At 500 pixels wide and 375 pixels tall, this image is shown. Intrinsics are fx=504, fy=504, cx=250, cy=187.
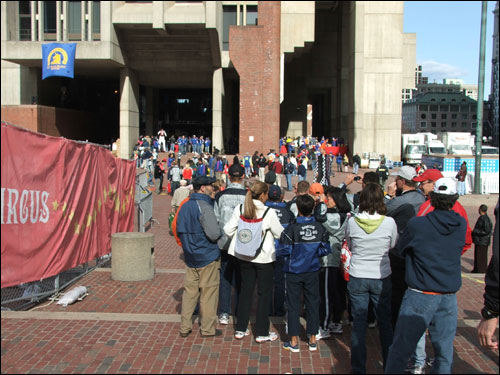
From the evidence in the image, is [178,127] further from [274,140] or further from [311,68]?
[274,140]

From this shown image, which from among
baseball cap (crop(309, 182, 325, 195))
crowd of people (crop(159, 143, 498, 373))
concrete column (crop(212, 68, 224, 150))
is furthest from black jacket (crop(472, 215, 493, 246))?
concrete column (crop(212, 68, 224, 150))

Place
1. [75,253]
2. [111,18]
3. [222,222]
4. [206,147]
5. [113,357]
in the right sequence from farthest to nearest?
[206,147]
[111,18]
[75,253]
[222,222]
[113,357]

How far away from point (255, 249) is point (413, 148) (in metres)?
41.7

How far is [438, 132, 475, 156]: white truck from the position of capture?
160 ft

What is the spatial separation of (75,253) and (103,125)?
4623 centimetres

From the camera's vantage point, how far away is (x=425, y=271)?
4184 mm

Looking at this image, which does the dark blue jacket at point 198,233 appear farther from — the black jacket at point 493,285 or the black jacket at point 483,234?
the black jacket at point 483,234

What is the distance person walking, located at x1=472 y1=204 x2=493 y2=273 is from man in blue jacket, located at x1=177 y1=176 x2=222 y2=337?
607cm

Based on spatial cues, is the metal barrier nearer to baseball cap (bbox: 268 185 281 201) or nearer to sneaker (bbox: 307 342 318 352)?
baseball cap (bbox: 268 185 281 201)

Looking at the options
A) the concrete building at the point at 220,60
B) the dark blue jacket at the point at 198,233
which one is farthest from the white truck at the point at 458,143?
the dark blue jacket at the point at 198,233

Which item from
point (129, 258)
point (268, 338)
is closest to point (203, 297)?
point (268, 338)

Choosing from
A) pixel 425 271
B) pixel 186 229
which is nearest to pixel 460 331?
pixel 425 271

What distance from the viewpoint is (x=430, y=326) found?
4270mm

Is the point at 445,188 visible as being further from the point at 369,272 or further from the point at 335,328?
the point at 335,328
